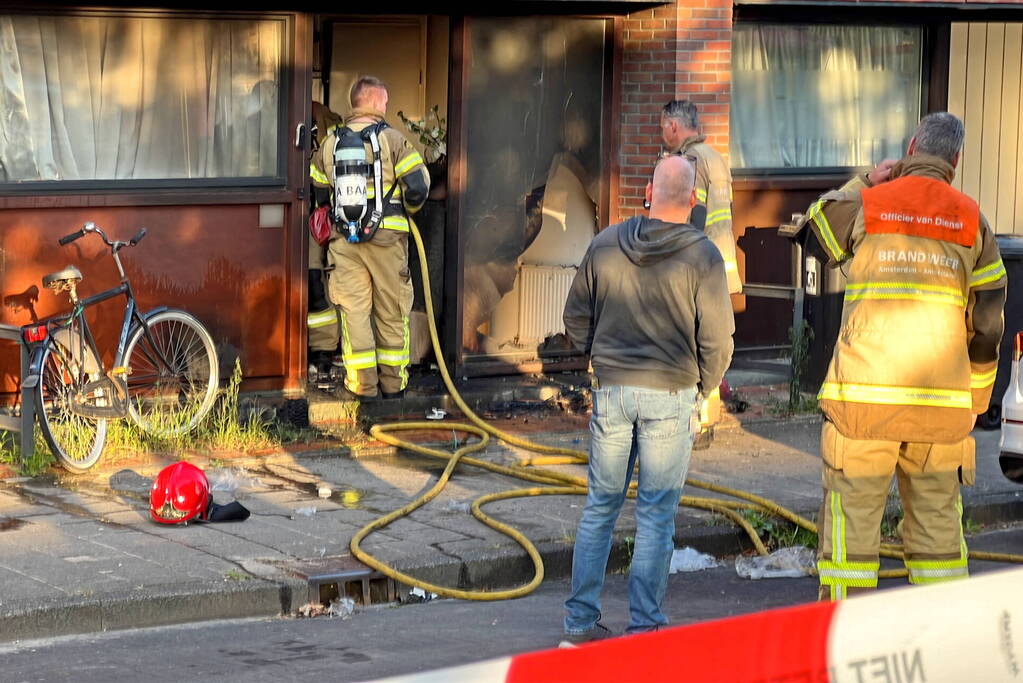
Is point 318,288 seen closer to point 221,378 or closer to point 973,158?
point 221,378

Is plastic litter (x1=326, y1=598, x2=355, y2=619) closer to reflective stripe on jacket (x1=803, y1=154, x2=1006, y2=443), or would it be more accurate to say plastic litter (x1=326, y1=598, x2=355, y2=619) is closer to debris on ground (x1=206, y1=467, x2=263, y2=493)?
debris on ground (x1=206, y1=467, x2=263, y2=493)

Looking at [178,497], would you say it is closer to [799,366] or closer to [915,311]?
[915,311]

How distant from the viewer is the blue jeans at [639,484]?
6199mm

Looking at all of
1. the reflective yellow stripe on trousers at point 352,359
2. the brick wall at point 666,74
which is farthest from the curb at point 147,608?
the brick wall at point 666,74

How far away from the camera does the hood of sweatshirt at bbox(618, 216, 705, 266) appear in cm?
617

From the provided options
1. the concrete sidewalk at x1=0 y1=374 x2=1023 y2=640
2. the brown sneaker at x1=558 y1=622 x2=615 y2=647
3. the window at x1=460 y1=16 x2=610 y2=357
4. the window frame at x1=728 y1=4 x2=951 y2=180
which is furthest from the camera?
the window frame at x1=728 y1=4 x2=951 y2=180

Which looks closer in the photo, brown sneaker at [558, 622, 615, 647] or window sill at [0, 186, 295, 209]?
brown sneaker at [558, 622, 615, 647]

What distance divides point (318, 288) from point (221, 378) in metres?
0.92

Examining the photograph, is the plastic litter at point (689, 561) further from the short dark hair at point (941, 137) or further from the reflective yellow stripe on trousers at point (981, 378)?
the short dark hair at point (941, 137)

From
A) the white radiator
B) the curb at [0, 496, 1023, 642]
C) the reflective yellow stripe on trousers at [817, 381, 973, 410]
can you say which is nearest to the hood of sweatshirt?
the reflective yellow stripe on trousers at [817, 381, 973, 410]

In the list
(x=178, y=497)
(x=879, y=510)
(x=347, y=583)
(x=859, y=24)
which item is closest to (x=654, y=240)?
(x=879, y=510)

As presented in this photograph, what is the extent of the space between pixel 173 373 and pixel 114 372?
1.88 ft

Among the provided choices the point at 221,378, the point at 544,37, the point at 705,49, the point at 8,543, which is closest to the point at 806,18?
the point at 705,49

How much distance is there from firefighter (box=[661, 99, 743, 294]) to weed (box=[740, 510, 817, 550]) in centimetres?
201
